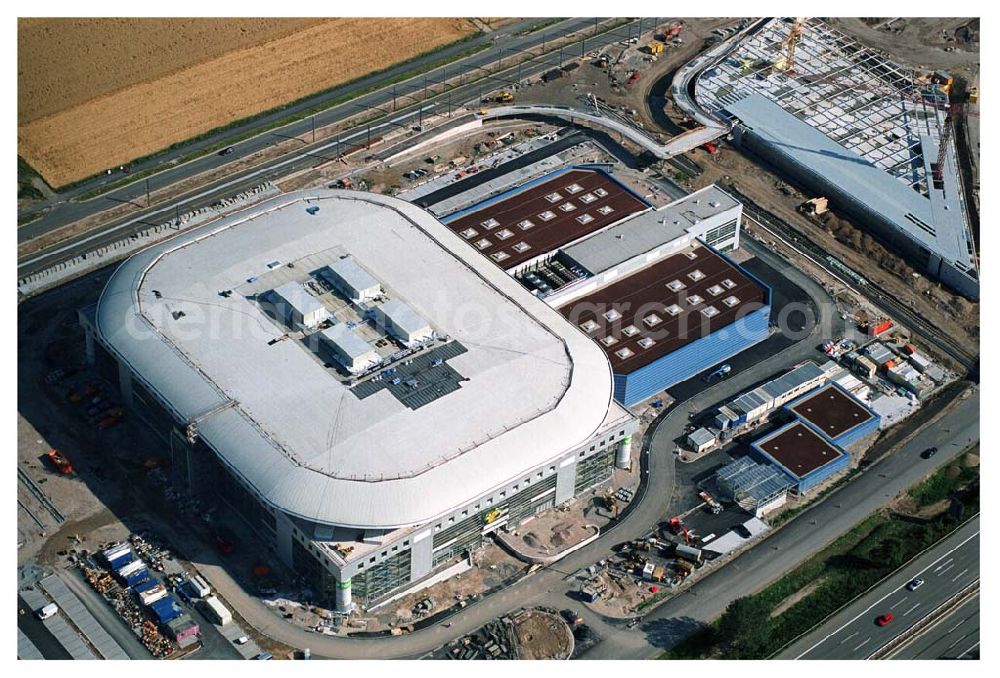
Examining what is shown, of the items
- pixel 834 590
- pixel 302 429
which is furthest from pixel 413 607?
pixel 834 590

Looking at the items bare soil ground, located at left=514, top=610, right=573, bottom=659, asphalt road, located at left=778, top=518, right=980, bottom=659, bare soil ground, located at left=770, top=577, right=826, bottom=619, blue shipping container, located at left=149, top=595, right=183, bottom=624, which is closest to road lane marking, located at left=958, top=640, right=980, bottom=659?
asphalt road, located at left=778, top=518, right=980, bottom=659

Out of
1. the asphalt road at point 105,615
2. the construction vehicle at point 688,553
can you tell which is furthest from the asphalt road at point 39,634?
the construction vehicle at point 688,553

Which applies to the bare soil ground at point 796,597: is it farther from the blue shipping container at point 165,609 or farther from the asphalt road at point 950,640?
the blue shipping container at point 165,609

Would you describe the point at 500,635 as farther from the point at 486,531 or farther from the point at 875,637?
the point at 875,637

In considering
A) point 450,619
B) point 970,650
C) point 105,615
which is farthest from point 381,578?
point 970,650

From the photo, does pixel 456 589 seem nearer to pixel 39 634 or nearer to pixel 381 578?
pixel 381 578
